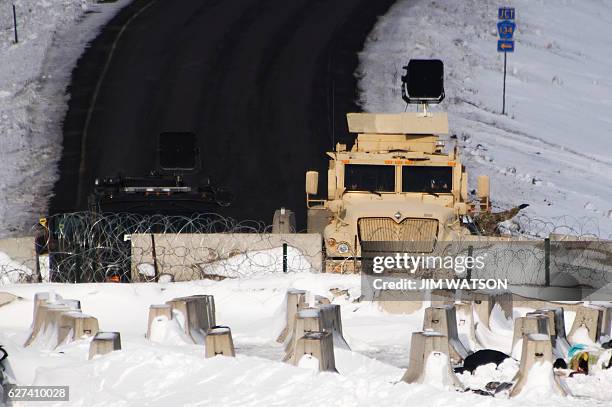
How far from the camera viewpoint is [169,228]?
30.8 m

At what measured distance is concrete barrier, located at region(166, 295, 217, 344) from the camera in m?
23.1

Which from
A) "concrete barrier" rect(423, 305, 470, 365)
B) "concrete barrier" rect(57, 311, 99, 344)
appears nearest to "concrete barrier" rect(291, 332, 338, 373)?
"concrete barrier" rect(423, 305, 470, 365)

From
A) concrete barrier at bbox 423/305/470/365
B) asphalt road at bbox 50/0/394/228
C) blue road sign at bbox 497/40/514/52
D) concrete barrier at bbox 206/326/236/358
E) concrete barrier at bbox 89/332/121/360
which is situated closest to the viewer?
concrete barrier at bbox 206/326/236/358

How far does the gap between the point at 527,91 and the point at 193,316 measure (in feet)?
114

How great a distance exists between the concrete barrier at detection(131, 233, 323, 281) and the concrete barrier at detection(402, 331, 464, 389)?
1089 centimetres

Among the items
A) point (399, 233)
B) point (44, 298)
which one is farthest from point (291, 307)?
point (399, 233)

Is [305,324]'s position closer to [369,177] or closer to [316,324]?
[316,324]

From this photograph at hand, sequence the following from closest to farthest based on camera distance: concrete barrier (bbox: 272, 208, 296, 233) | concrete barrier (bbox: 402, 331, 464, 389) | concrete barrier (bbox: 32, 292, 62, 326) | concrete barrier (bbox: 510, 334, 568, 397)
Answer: concrete barrier (bbox: 510, 334, 568, 397)
concrete barrier (bbox: 402, 331, 464, 389)
concrete barrier (bbox: 32, 292, 62, 326)
concrete barrier (bbox: 272, 208, 296, 233)

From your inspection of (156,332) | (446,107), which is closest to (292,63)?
(446,107)

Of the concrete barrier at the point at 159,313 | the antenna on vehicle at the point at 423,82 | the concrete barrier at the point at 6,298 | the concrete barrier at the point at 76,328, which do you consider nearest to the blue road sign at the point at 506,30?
the antenna on vehicle at the point at 423,82

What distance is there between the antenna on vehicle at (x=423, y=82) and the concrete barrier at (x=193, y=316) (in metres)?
→ 12.6

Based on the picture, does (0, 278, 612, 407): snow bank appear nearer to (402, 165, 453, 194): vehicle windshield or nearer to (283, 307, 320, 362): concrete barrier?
(283, 307, 320, 362): concrete barrier

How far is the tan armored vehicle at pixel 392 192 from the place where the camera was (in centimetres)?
2906

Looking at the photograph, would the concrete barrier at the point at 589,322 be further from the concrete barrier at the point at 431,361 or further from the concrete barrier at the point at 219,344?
the concrete barrier at the point at 219,344
